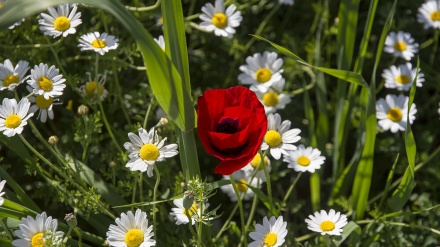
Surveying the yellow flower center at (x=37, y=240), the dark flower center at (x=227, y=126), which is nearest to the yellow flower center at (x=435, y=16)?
the dark flower center at (x=227, y=126)

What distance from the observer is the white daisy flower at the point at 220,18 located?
174 cm

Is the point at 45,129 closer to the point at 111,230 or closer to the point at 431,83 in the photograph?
the point at 111,230

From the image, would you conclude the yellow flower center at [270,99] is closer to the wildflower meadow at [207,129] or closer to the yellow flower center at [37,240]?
the wildflower meadow at [207,129]

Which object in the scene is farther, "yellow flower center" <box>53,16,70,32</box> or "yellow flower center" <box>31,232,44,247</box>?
"yellow flower center" <box>53,16,70,32</box>

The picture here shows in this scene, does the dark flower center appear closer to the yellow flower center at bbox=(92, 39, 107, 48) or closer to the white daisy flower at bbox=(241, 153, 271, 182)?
the white daisy flower at bbox=(241, 153, 271, 182)

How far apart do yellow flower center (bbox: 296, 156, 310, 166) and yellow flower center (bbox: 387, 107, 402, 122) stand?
313mm

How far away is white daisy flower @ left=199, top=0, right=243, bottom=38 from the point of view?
1.74m

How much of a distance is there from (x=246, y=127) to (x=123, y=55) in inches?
32.9

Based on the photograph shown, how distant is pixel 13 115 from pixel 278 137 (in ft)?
1.80

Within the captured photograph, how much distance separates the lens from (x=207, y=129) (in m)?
1.30

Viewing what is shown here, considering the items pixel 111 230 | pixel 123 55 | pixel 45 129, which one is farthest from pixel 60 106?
pixel 111 230

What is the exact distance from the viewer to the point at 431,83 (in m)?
2.02

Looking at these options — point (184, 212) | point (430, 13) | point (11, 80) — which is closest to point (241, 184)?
point (184, 212)

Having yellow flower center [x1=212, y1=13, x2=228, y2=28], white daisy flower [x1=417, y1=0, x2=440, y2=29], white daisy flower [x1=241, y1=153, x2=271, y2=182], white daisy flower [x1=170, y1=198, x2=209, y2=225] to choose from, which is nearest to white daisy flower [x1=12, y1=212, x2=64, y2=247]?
white daisy flower [x1=170, y1=198, x2=209, y2=225]
